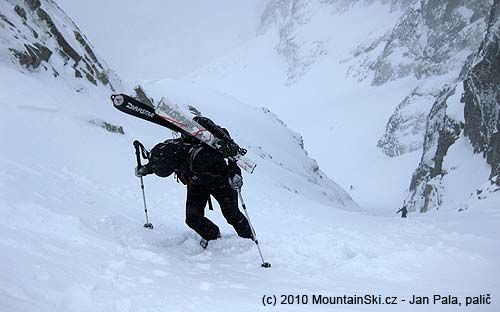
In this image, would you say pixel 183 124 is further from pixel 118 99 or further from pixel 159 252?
pixel 159 252

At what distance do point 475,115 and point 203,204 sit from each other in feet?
103

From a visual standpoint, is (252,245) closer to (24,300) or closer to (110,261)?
(110,261)

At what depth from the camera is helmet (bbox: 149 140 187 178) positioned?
23.0 feet

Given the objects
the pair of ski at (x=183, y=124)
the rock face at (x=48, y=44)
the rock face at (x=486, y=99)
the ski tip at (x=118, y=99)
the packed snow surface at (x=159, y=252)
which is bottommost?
the packed snow surface at (x=159, y=252)

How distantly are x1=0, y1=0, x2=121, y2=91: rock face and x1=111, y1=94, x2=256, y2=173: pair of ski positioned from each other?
12040 millimetres

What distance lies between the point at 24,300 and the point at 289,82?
7784 inches

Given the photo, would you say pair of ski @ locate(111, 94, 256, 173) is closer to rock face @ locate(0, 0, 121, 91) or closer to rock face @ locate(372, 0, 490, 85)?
rock face @ locate(0, 0, 121, 91)

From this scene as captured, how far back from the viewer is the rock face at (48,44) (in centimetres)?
1750

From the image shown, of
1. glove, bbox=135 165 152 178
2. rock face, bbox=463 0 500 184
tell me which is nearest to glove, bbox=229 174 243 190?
glove, bbox=135 165 152 178

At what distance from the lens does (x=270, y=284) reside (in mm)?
5586

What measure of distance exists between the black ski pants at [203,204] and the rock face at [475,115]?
22125 millimetres

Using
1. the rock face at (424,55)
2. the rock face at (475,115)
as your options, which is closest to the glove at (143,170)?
the rock face at (475,115)

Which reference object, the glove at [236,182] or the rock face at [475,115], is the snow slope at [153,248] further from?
the rock face at [475,115]

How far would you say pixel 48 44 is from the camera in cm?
2036
